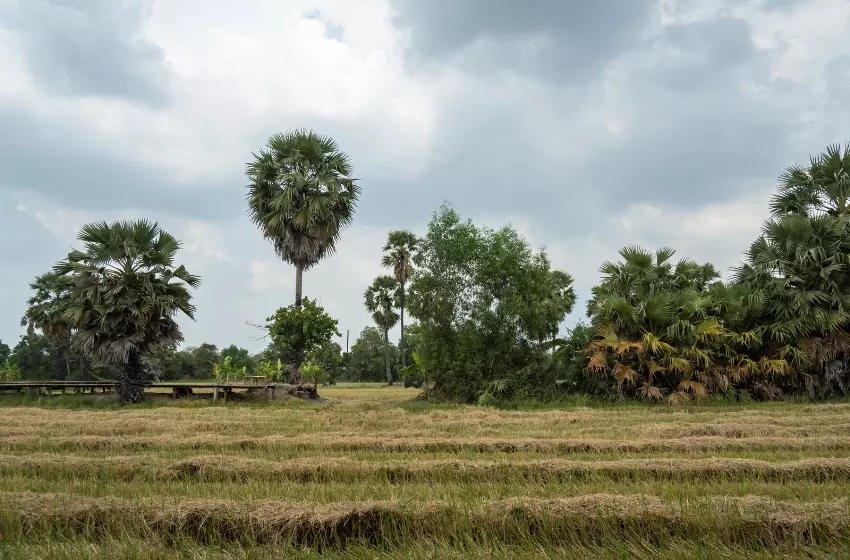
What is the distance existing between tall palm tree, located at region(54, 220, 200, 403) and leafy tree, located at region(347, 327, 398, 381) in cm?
5061

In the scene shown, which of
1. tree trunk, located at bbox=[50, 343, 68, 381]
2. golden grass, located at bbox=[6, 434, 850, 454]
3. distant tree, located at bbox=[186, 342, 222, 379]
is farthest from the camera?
distant tree, located at bbox=[186, 342, 222, 379]

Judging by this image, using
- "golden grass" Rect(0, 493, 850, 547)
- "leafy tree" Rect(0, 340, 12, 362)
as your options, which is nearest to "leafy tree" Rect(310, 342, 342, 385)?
"golden grass" Rect(0, 493, 850, 547)

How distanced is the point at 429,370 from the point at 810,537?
1601 centimetres

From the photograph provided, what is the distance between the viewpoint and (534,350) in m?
20.1

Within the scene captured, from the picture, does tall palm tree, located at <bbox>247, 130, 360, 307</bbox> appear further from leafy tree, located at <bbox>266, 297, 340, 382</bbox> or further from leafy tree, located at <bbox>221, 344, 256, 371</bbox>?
leafy tree, located at <bbox>221, 344, 256, 371</bbox>

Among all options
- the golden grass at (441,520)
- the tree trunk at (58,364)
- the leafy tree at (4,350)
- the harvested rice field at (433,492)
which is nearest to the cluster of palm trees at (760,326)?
the harvested rice field at (433,492)

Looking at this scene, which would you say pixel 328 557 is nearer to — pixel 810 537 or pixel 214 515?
pixel 214 515

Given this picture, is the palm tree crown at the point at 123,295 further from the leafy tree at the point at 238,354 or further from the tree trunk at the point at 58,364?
the leafy tree at the point at 238,354

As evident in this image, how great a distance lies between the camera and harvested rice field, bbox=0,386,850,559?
463cm

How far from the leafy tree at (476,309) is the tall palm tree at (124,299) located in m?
8.46

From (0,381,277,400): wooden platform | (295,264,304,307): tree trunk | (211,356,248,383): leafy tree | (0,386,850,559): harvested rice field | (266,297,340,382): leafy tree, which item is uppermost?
(295,264,304,307): tree trunk

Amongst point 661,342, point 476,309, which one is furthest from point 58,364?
point 661,342

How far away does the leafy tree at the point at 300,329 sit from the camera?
913 inches

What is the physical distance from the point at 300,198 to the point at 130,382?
33.9 feet
